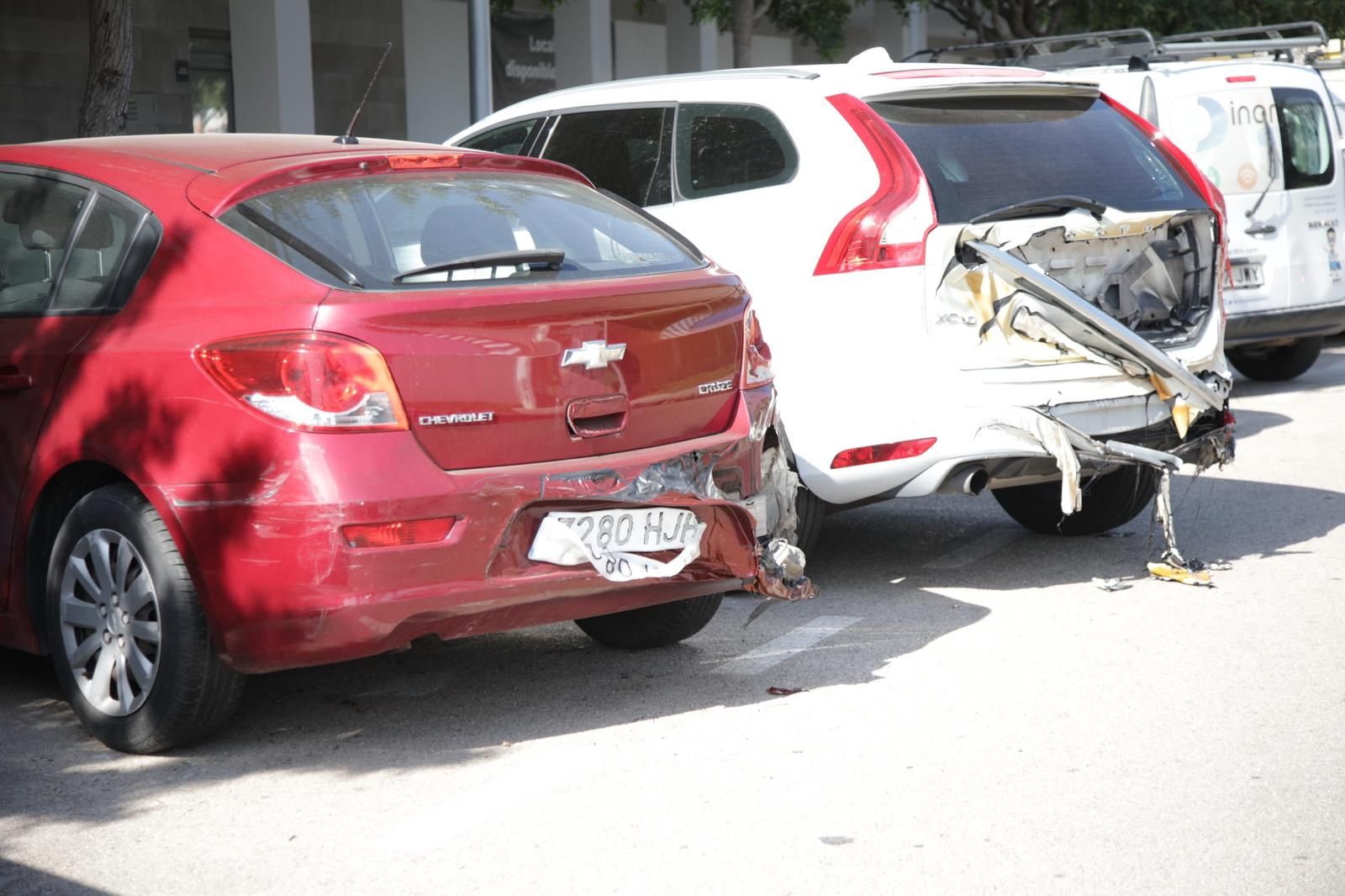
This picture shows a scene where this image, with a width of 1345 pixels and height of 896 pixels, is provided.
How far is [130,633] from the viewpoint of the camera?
15.1 feet

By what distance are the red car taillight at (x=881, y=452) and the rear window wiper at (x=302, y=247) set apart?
219 cm

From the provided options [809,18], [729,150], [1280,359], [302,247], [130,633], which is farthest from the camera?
[809,18]

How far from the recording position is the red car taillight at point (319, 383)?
13.8 ft

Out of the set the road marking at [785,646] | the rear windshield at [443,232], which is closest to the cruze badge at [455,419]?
the rear windshield at [443,232]

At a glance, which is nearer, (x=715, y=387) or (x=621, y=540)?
(x=621, y=540)

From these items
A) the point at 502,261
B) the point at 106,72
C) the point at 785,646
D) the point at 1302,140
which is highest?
the point at 106,72

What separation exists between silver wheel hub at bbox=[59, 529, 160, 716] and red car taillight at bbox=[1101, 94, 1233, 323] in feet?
14.0

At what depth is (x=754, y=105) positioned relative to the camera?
6.61m

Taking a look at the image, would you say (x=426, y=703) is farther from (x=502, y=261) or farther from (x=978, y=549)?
(x=978, y=549)

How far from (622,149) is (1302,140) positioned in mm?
6395

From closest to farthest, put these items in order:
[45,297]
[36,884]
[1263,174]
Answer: [36,884] < [45,297] < [1263,174]

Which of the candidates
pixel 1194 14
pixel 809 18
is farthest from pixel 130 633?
pixel 1194 14

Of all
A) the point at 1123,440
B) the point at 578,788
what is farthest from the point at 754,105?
the point at 578,788

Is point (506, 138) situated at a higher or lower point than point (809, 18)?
lower
